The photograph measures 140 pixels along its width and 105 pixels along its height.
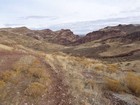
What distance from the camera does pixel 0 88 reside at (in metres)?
17.1

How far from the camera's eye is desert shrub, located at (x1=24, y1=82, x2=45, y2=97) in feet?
54.5

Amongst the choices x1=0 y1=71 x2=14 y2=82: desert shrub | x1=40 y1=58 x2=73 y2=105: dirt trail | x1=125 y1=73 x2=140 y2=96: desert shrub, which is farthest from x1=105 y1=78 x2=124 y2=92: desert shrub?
x1=0 y1=71 x2=14 y2=82: desert shrub

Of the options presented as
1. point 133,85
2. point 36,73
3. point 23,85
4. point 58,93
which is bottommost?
point 133,85

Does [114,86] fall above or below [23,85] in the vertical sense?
below

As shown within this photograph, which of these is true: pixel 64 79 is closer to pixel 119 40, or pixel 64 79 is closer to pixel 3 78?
pixel 3 78

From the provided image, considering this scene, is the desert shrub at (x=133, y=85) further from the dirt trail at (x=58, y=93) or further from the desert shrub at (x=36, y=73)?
the desert shrub at (x=36, y=73)

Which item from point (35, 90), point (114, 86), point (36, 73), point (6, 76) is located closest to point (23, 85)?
point (6, 76)

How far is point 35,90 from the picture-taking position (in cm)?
1697

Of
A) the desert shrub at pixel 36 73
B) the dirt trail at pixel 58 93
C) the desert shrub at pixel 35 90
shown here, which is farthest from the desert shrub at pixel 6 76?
the dirt trail at pixel 58 93

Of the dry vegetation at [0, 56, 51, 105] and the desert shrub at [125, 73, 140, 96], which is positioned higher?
the dry vegetation at [0, 56, 51, 105]

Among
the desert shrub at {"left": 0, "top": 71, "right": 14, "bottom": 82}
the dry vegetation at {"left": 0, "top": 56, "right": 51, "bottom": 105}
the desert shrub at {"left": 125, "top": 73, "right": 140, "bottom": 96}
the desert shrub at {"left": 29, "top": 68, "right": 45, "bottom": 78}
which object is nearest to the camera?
the dry vegetation at {"left": 0, "top": 56, "right": 51, "bottom": 105}

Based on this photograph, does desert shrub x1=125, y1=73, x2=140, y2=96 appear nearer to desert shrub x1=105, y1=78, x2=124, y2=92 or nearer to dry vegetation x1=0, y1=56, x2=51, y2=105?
desert shrub x1=105, y1=78, x2=124, y2=92

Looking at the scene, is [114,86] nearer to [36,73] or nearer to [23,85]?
[36,73]

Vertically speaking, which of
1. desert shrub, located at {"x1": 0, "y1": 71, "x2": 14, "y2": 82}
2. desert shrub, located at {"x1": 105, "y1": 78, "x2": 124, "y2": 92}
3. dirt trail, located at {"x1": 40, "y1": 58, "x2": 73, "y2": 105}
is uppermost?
desert shrub, located at {"x1": 0, "y1": 71, "x2": 14, "y2": 82}
